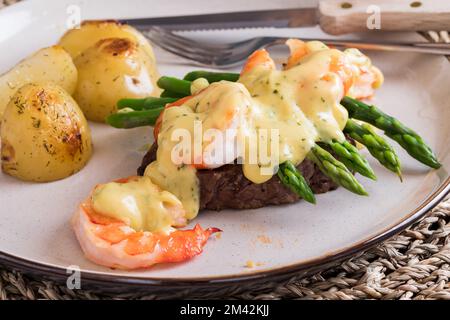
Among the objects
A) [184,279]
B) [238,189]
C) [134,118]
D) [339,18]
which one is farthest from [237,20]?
[184,279]

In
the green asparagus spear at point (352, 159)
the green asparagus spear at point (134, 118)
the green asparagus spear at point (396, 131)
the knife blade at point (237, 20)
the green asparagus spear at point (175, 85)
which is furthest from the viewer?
the knife blade at point (237, 20)

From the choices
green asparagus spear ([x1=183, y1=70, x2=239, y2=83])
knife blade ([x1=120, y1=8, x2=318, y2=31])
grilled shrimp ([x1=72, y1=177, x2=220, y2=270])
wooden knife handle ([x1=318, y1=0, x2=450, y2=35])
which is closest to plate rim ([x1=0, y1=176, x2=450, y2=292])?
grilled shrimp ([x1=72, y1=177, x2=220, y2=270])

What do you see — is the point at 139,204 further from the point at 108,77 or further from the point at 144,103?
the point at 108,77

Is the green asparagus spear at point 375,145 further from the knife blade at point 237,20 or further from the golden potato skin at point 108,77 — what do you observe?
the knife blade at point 237,20

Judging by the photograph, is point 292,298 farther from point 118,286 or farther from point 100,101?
point 100,101

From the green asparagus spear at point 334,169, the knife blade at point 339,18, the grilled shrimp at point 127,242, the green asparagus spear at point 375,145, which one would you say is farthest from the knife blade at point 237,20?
the grilled shrimp at point 127,242

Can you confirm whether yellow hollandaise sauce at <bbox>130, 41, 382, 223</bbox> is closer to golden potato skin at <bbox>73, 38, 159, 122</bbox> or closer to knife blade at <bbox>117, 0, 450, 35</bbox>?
golden potato skin at <bbox>73, 38, 159, 122</bbox>
